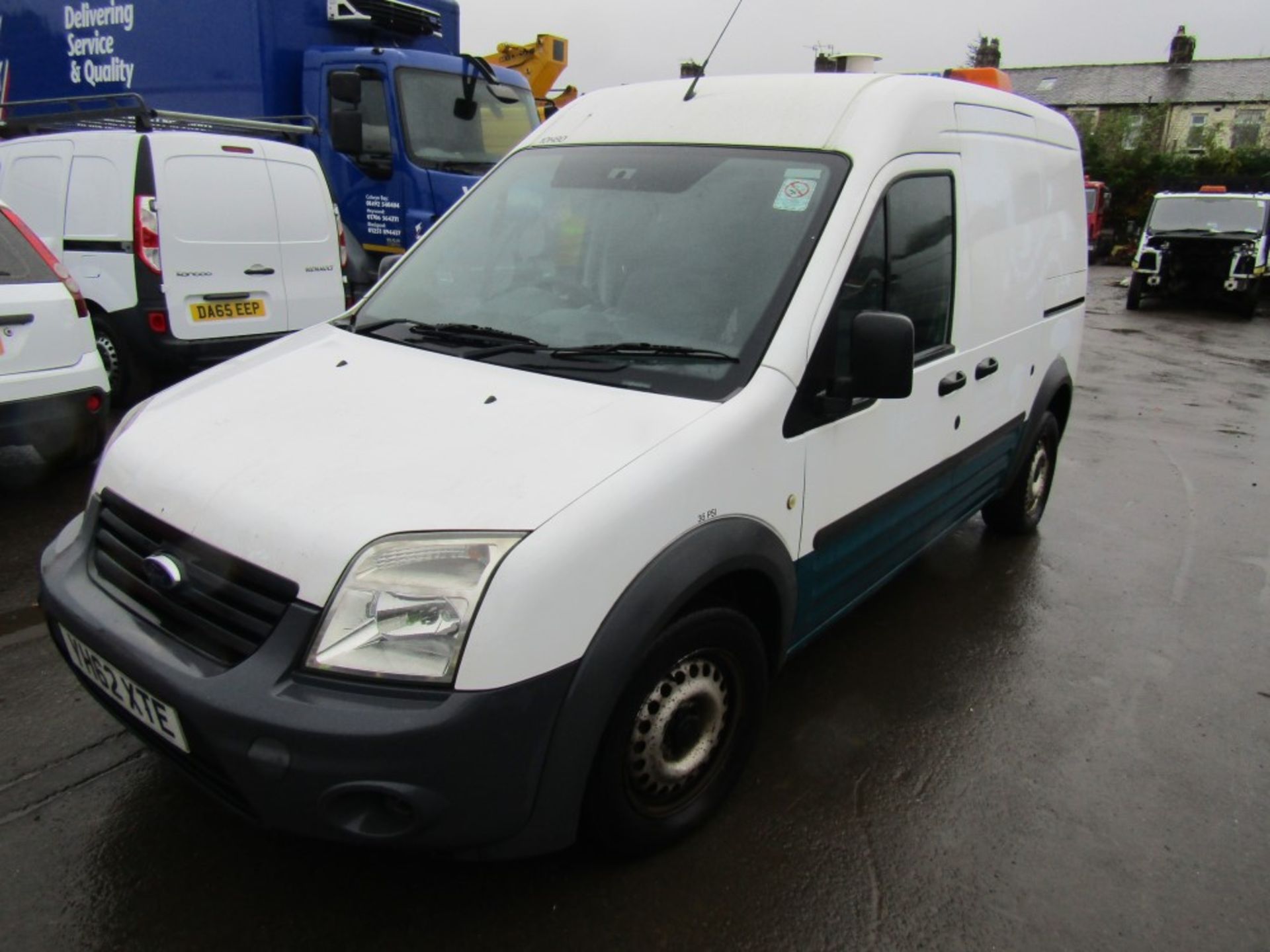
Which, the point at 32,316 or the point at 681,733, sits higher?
the point at 32,316

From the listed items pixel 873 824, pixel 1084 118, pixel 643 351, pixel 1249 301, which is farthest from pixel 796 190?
pixel 1084 118

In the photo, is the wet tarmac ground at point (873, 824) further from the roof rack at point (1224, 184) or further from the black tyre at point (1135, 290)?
the roof rack at point (1224, 184)

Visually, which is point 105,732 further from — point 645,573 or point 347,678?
point 645,573

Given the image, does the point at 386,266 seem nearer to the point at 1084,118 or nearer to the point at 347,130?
the point at 347,130

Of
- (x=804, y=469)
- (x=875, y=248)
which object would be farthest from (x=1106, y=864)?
(x=875, y=248)

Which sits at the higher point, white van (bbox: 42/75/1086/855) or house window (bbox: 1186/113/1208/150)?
house window (bbox: 1186/113/1208/150)

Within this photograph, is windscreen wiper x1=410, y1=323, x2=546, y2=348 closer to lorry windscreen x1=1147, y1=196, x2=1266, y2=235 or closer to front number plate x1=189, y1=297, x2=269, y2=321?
front number plate x1=189, y1=297, x2=269, y2=321

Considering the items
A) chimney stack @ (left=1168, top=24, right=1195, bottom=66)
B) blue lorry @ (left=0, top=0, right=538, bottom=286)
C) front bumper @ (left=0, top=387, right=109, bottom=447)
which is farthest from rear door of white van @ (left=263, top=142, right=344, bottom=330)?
chimney stack @ (left=1168, top=24, right=1195, bottom=66)

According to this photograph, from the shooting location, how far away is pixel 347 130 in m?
8.59

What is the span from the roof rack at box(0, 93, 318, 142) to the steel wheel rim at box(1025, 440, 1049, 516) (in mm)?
6241

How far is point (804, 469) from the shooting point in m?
2.62

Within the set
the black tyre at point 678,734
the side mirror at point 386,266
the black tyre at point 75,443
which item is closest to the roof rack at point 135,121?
the black tyre at point 75,443

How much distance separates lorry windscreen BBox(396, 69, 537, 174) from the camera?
884 centimetres

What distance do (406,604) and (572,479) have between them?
0.44m
